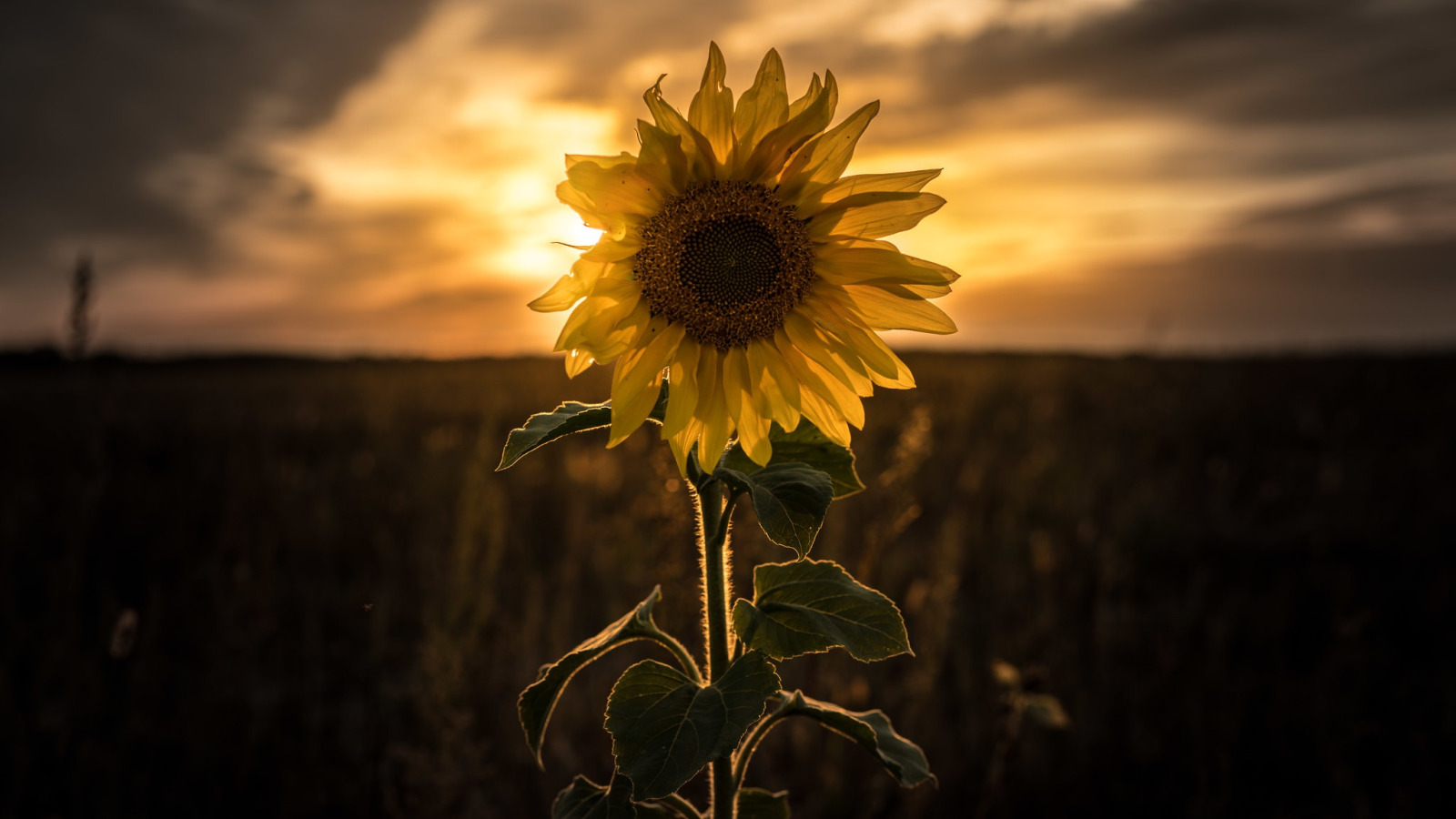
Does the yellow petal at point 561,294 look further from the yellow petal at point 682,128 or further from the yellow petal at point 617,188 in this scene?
the yellow petal at point 682,128

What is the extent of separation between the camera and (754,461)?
1.17m

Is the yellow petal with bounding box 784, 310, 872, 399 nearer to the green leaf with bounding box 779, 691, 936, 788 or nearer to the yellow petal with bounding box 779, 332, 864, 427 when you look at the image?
the yellow petal with bounding box 779, 332, 864, 427

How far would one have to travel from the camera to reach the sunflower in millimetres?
1169

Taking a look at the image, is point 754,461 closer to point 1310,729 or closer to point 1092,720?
point 1092,720

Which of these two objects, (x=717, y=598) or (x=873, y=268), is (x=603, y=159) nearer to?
(x=873, y=268)

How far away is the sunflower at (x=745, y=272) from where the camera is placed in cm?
117

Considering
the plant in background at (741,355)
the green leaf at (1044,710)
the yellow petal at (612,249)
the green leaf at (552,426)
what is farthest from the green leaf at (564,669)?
the green leaf at (1044,710)

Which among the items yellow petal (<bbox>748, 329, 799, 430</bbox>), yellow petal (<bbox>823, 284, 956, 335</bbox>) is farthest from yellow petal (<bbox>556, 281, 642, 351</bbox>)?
yellow petal (<bbox>823, 284, 956, 335</bbox>)

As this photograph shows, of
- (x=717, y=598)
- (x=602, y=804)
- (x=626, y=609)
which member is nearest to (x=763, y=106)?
(x=717, y=598)

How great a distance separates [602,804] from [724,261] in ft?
2.56

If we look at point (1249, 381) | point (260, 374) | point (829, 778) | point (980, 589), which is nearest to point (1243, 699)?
point (980, 589)

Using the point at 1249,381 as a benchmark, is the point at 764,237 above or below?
below

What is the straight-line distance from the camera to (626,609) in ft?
12.6

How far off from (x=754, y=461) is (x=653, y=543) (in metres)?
3.06
